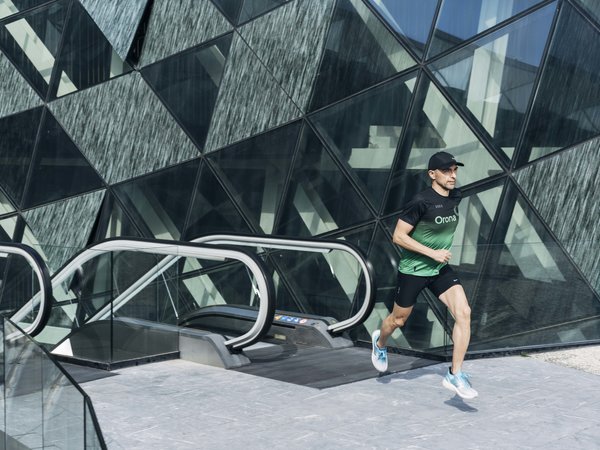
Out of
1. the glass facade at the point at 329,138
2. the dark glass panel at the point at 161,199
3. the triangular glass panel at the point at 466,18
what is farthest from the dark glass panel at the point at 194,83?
the triangular glass panel at the point at 466,18

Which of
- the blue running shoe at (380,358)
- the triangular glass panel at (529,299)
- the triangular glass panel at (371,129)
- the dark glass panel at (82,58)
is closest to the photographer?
the blue running shoe at (380,358)

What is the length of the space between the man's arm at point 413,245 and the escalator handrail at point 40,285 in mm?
3879

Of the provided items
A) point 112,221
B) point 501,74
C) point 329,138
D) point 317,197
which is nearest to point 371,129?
point 329,138

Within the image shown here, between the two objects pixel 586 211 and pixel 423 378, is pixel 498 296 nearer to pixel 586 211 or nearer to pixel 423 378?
pixel 423 378

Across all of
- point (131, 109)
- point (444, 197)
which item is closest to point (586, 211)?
point (444, 197)

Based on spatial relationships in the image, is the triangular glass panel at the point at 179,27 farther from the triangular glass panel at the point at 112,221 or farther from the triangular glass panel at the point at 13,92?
the triangular glass panel at the point at 13,92

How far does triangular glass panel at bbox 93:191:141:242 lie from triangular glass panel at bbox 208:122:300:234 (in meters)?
1.98

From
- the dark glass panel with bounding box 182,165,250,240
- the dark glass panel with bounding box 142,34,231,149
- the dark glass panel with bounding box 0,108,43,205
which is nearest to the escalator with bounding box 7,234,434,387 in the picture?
the dark glass panel with bounding box 182,165,250,240

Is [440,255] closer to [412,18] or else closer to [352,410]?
[352,410]

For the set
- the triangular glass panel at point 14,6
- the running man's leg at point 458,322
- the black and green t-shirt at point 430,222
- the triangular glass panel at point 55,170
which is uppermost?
the triangular glass panel at point 14,6

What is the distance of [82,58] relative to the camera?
1712 cm

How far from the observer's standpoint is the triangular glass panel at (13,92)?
17.6m

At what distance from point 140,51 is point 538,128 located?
693 cm

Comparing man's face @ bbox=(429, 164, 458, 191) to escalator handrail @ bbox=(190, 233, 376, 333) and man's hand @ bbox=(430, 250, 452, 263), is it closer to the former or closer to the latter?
man's hand @ bbox=(430, 250, 452, 263)
